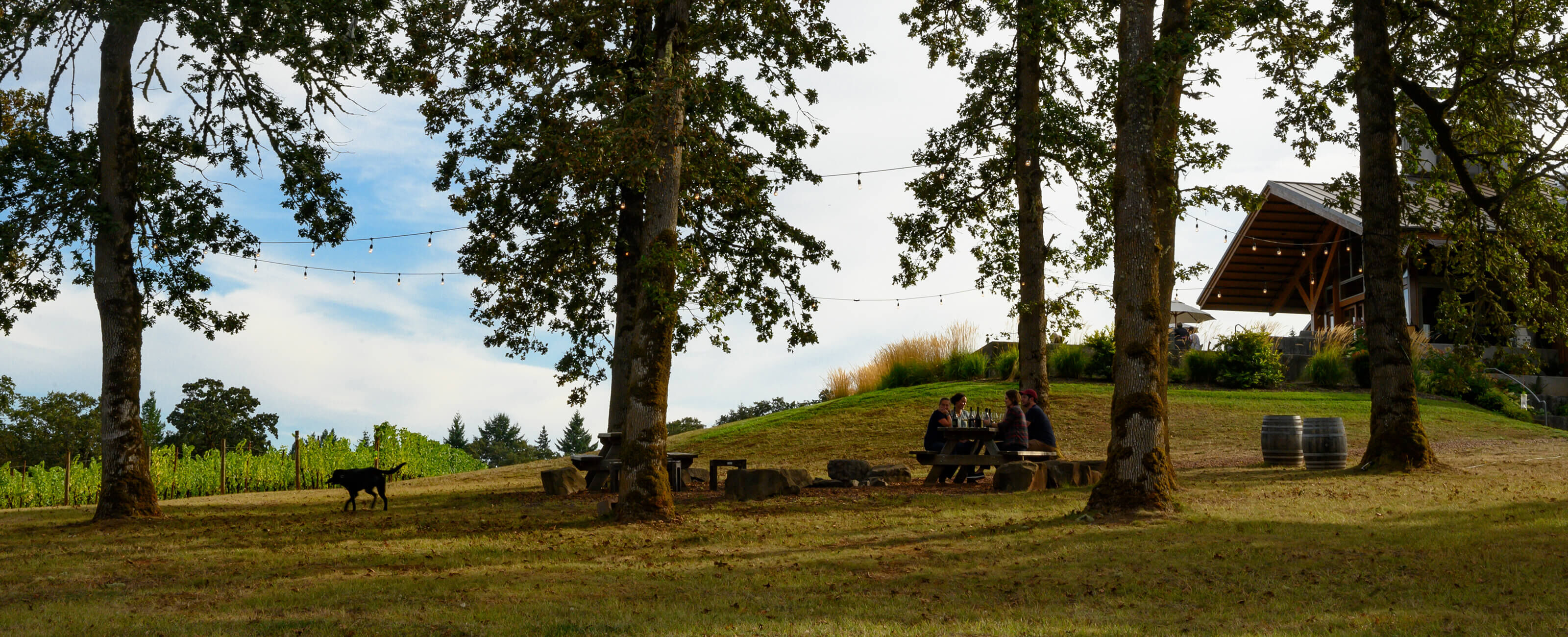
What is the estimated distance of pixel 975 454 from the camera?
13953 millimetres

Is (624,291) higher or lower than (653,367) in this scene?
higher

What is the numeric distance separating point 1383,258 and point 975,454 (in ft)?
20.4

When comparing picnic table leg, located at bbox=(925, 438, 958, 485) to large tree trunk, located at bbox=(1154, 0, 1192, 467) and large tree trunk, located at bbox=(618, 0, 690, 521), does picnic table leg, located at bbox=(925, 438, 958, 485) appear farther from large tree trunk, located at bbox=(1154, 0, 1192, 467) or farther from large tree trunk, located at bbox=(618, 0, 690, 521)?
large tree trunk, located at bbox=(618, 0, 690, 521)

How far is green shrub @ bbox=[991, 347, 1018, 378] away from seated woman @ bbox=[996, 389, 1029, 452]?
12.8 metres

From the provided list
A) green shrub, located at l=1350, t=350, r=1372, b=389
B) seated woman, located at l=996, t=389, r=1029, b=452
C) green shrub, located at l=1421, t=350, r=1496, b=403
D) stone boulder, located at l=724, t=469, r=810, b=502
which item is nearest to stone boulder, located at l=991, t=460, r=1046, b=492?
seated woman, located at l=996, t=389, r=1029, b=452

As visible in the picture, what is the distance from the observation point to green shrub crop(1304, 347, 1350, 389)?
26359 millimetres

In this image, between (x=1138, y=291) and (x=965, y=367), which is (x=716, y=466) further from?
(x=965, y=367)

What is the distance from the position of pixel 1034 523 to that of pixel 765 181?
776 centimetres

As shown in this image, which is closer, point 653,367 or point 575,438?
point 653,367

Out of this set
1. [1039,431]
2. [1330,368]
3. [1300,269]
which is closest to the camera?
[1039,431]

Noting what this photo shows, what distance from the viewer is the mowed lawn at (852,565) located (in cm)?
623

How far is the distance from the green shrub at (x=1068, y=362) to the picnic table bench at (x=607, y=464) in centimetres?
1389

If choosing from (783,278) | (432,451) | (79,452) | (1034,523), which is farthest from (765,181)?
(79,452)

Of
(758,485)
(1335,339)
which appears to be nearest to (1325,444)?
(758,485)
